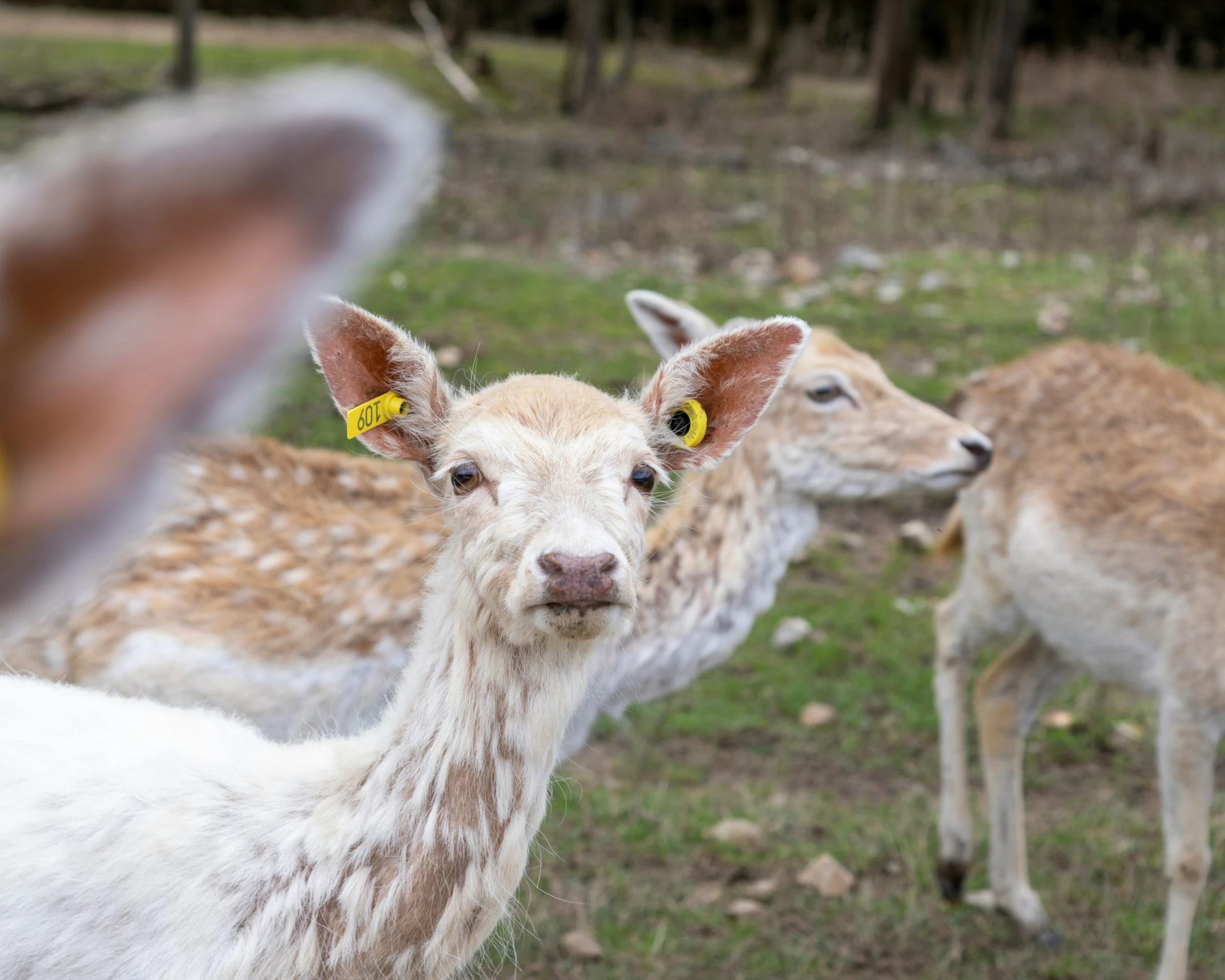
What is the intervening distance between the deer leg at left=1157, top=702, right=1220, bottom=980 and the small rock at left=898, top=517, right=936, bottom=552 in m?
2.62

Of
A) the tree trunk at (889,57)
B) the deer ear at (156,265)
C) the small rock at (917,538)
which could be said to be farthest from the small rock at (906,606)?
the tree trunk at (889,57)

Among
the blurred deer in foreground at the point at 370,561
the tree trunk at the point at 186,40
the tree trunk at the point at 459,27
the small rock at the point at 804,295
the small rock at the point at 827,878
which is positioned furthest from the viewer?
the tree trunk at the point at 459,27

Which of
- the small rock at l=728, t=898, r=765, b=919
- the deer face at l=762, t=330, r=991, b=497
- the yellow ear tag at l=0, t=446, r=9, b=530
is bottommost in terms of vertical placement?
the small rock at l=728, t=898, r=765, b=919

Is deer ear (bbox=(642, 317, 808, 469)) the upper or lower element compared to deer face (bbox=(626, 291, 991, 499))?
upper

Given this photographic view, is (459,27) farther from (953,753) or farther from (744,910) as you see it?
(744,910)

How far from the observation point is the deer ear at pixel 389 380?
2568 millimetres

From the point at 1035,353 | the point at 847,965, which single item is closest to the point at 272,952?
the point at 847,965

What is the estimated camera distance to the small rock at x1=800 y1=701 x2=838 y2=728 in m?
5.55

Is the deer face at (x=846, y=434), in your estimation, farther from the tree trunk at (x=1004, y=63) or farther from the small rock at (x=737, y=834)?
the tree trunk at (x=1004, y=63)

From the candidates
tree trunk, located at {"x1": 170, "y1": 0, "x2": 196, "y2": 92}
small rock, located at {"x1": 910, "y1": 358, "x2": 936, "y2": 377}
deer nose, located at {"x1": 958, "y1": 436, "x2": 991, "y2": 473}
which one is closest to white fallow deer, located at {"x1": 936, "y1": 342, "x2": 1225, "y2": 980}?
deer nose, located at {"x1": 958, "y1": 436, "x2": 991, "y2": 473}

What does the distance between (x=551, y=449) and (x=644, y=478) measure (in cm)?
22

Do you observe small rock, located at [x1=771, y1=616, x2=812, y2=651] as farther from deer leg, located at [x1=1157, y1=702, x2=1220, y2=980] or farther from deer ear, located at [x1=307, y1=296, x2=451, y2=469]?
deer ear, located at [x1=307, y1=296, x2=451, y2=469]

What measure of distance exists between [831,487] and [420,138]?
154 inches

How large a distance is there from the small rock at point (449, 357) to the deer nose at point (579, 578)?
5257mm
